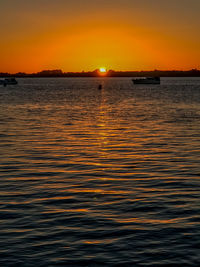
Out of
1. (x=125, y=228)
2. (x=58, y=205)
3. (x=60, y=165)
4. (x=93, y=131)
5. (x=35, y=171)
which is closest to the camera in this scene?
→ (x=125, y=228)

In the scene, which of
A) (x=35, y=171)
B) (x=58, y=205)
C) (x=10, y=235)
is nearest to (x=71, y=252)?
(x=10, y=235)

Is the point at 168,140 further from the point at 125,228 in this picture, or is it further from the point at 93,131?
the point at 125,228

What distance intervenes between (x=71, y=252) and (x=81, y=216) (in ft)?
9.37

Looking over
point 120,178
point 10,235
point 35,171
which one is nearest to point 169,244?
point 10,235

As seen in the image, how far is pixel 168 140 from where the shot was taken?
32.4m

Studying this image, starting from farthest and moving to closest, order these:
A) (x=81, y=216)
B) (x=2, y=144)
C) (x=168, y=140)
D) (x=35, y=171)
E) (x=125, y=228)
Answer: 1. (x=168, y=140)
2. (x=2, y=144)
3. (x=35, y=171)
4. (x=81, y=216)
5. (x=125, y=228)

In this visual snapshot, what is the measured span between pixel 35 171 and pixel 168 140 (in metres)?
13.5

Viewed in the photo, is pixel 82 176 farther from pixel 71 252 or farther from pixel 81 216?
pixel 71 252

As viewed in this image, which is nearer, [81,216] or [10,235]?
[10,235]

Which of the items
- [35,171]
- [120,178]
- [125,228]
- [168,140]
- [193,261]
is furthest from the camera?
[168,140]

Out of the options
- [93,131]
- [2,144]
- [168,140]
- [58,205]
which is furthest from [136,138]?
[58,205]

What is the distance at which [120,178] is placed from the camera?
65.1ft

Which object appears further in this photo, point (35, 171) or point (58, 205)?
point (35, 171)

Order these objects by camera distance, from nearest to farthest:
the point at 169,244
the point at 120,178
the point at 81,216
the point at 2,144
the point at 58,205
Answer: the point at 169,244
the point at 81,216
the point at 58,205
the point at 120,178
the point at 2,144
